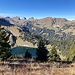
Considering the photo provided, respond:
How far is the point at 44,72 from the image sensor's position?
10.5 metres

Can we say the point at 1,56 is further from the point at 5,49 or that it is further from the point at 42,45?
the point at 42,45

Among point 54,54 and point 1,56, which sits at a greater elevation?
point 1,56

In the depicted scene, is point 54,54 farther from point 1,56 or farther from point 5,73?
point 5,73

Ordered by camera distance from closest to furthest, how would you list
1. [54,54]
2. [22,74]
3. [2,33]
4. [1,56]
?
[22,74], [1,56], [2,33], [54,54]

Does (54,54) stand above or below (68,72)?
below

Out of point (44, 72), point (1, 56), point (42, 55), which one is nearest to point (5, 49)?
point (1, 56)

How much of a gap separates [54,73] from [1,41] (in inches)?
775

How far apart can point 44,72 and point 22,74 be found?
4.64ft

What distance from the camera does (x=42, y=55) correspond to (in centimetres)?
5003

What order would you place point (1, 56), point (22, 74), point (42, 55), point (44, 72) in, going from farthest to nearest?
point (42, 55), point (1, 56), point (44, 72), point (22, 74)

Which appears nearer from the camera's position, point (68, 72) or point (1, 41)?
point (68, 72)

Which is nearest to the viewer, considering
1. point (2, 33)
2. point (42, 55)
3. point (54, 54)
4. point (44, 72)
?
point (44, 72)

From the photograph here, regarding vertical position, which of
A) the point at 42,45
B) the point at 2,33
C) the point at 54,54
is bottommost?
the point at 54,54

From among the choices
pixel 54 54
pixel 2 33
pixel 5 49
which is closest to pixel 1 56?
pixel 5 49
